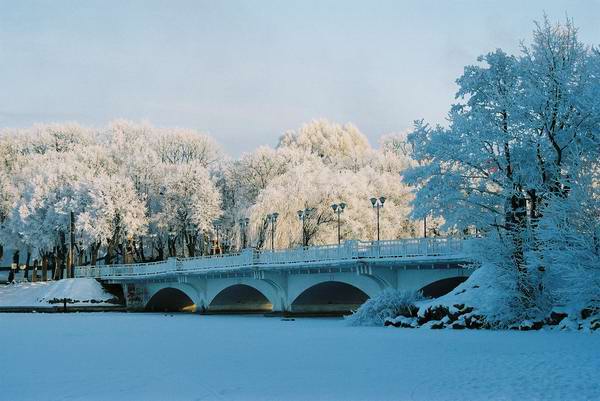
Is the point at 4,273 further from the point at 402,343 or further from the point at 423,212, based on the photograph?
the point at 402,343

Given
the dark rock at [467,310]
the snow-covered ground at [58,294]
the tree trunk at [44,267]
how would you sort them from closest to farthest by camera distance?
the dark rock at [467,310] < the snow-covered ground at [58,294] < the tree trunk at [44,267]

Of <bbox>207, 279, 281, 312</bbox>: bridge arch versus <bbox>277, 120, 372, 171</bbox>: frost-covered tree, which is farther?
<bbox>277, 120, 372, 171</bbox>: frost-covered tree

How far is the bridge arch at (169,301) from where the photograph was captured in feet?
232

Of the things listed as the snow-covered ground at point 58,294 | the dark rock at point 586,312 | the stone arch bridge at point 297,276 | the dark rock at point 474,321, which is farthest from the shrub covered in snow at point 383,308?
the snow-covered ground at point 58,294

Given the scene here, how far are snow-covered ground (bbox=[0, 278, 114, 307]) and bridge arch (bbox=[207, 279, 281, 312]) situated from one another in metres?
12.8

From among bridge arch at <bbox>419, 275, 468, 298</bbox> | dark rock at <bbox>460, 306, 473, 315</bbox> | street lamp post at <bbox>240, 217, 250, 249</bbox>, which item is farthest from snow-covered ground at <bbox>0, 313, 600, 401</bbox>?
street lamp post at <bbox>240, 217, 250, 249</bbox>

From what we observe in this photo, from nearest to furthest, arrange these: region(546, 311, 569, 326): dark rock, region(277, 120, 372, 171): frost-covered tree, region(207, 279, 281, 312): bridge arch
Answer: region(546, 311, 569, 326): dark rock < region(207, 279, 281, 312): bridge arch < region(277, 120, 372, 171): frost-covered tree

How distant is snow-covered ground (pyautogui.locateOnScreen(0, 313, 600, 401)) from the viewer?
49.9ft

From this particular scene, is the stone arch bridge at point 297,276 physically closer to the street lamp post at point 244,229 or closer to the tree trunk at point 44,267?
the street lamp post at point 244,229

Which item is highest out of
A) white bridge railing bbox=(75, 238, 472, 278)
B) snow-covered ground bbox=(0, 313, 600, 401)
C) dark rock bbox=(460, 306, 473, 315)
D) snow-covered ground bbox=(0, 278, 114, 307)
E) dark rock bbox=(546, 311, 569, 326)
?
white bridge railing bbox=(75, 238, 472, 278)

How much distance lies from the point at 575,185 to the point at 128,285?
5394 cm

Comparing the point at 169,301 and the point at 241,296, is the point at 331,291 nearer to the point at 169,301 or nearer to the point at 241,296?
the point at 241,296

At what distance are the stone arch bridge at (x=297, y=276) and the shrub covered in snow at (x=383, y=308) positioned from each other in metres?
3.03

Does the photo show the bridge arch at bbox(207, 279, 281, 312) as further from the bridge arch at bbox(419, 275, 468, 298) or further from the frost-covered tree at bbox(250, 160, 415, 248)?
the bridge arch at bbox(419, 275, 468, 298)
